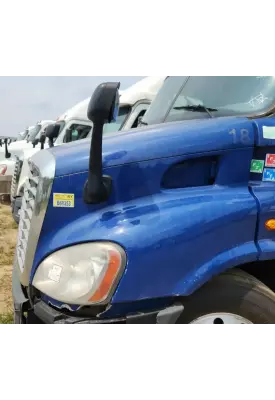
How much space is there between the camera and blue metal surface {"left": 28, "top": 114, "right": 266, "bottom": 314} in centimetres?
197

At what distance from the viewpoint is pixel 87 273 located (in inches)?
76.5

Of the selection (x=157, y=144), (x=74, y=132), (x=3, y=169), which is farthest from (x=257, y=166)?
(x=3, y=169)

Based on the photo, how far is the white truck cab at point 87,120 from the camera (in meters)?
5.37

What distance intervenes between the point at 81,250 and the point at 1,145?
9451mm

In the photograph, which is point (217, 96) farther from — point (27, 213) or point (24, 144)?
point (24, 144)

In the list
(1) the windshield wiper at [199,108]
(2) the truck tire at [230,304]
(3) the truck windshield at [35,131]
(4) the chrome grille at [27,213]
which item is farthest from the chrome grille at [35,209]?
(3) the truck windshield at [35,131]

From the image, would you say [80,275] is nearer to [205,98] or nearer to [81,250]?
[81,250]

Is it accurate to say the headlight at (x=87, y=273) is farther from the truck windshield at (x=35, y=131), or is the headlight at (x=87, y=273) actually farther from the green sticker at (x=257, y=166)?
the truck windshield at (x=35, y=131)

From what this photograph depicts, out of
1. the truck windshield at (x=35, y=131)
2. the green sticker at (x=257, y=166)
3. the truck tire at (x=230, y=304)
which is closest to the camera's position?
the truck tire at (x=230, y=304)

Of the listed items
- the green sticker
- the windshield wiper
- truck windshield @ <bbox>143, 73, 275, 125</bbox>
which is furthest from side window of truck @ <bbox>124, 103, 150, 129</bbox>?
the green sticker

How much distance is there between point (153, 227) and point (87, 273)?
38cm

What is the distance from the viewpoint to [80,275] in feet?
6.42

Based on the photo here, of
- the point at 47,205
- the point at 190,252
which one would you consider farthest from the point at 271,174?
the point at 47,205

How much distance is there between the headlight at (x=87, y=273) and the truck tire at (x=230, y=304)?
0.42m
